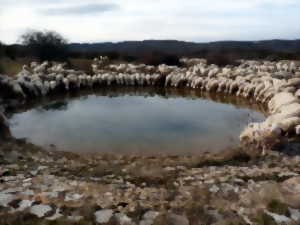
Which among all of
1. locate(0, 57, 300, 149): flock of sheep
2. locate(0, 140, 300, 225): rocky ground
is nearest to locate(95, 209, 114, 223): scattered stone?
locate(0, 140, 300, 225): rocky ground

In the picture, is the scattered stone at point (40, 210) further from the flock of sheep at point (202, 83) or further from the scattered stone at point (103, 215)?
the flock of sheep at point (202, 83)

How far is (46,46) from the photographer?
2414 cm

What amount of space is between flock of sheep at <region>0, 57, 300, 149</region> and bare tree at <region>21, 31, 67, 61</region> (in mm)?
3907

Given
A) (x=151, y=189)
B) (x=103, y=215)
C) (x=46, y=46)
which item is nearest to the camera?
(x=103, y=215)

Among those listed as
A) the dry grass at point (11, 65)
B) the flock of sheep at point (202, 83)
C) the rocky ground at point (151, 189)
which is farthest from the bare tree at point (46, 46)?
the rocky ground at point (151, 189)

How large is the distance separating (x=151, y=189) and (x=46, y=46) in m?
21.5

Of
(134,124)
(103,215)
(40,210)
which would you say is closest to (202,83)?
(134,124)

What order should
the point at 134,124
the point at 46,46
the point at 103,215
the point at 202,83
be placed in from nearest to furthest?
the point at 103,215, the point at 134,124, the point at 202,83, the point at 46,46

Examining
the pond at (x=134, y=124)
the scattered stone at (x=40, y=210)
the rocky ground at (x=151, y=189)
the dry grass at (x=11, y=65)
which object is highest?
the dry grass at (x=11, y=65)

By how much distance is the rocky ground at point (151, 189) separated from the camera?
3.75 meters

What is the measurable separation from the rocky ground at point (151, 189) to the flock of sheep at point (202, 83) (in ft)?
5.21

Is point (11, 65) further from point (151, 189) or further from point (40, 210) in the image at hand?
point (40, 210)

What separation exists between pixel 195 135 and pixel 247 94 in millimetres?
6313

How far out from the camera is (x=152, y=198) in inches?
170
